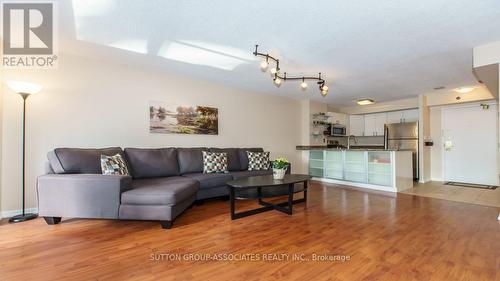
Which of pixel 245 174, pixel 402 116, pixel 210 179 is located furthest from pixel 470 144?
pixel 210 179

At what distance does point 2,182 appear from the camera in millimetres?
2932

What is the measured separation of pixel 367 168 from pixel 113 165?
502 cm

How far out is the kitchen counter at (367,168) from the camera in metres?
4.76

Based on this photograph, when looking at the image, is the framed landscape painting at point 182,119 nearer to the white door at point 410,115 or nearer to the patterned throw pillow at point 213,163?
the patterned throw pillow at point 213,163

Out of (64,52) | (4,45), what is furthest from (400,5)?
(4,45)

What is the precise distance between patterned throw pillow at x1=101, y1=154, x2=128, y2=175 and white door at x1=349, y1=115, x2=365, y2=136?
22.8 feet

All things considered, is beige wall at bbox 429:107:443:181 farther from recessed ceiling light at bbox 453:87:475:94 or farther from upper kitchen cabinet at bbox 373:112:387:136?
upper kitchen cabinet at bbox 373:112:387:136

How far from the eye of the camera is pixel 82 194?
255 centimetres

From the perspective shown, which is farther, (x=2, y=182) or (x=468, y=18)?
(x=2, y=182)

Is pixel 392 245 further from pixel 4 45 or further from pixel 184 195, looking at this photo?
pixel 4 45

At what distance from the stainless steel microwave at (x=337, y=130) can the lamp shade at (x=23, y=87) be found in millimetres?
6798

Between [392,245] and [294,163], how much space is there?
13.7ft

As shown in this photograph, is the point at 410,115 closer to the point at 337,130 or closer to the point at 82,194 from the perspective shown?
the point at 337,130

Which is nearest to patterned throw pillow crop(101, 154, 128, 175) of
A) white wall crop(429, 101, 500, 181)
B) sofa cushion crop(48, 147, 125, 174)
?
sofa cushion crop(48, 147, 125, 174)
